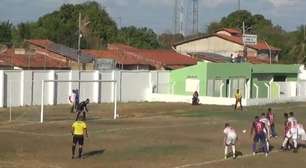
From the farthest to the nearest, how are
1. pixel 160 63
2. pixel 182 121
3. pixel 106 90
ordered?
1. pixel 160 63
2. pixel 106 90
3. pixel 182 121

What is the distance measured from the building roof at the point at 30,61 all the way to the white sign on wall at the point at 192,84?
11.7m

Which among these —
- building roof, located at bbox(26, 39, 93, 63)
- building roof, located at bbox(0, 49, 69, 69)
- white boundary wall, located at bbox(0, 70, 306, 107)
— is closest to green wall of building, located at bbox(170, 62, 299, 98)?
white boundary wall, located at bbox(0, 70, 306, 107)

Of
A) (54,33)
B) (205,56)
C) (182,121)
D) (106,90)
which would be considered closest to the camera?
(182,121)

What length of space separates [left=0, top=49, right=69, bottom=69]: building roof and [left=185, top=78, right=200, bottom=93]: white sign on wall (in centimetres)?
1166

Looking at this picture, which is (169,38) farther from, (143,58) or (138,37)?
(143,58)

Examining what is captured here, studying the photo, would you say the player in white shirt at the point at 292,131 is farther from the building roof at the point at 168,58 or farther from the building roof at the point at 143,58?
the building roof at the point at 168,58

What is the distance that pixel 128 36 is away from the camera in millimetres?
110188

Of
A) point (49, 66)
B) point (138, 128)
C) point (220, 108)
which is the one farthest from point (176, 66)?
point (138, 128)

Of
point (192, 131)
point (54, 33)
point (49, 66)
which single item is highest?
point (54, 33)

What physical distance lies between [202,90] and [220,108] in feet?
32.4

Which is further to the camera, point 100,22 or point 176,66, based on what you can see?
point 100,22

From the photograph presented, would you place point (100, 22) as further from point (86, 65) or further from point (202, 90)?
point (202, 90)

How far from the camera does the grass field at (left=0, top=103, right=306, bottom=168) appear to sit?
2395cm

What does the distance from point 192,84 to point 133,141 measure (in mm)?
34322
